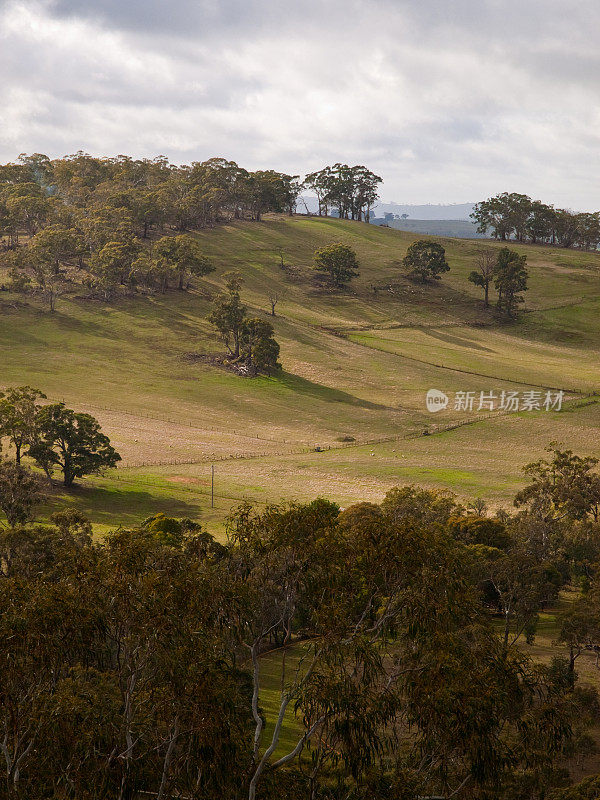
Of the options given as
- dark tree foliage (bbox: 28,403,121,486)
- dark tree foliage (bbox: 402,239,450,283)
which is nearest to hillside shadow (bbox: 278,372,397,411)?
dark tree foliage (bbox: 28,403,121,486)

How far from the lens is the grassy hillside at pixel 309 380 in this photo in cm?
7125

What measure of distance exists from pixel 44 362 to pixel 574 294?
113m

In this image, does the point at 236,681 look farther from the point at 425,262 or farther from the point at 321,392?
the point at 425,262

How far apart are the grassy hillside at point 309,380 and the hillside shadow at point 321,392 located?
17.0 inches

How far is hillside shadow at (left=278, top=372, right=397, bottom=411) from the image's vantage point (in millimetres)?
101106

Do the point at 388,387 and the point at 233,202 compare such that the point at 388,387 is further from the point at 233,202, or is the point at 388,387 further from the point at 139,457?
the point at 233,202

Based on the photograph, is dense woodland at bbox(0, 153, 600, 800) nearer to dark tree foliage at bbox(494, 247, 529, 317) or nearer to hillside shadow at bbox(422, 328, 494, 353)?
hillside shadow at bbox(422, 328, 494, 353)

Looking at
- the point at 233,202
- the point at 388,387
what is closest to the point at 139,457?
the point at 388,387

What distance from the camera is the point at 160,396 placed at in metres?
99.3

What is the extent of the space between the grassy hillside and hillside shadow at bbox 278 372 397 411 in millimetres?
431

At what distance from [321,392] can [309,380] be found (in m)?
5.31

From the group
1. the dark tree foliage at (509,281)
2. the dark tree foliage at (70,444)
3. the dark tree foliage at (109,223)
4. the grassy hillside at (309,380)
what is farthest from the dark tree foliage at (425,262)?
the dark tree foliage at (70,444)

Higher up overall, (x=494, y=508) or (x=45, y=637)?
(x=45, y=637)

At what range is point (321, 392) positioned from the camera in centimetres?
10569
